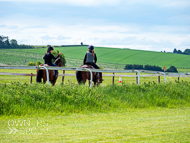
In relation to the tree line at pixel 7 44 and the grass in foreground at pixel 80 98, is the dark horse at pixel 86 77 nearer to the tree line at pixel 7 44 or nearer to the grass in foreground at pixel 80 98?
the grass in foreground at pixel 80 98

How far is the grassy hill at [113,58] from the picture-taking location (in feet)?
302

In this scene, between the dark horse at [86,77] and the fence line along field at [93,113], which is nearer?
the fence line along field at [93,113]

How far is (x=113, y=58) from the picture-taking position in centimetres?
10644

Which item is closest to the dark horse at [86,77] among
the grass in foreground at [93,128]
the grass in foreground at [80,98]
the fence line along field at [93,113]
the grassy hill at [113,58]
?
the fence line along field at [93,113]

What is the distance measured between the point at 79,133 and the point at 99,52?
4340 inches

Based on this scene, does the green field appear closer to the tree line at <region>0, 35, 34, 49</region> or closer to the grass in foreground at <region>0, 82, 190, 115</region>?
the grass in foreground at <region>0, 82, 190, 115</region>

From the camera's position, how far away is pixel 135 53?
115m

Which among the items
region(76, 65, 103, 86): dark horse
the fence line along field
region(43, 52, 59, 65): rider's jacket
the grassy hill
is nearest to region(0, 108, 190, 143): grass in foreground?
the fence line along field

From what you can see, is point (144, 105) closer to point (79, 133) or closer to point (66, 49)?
point (79, 133)

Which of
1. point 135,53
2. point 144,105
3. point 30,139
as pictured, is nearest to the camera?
point 30,139

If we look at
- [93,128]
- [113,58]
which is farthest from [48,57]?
[113,58]

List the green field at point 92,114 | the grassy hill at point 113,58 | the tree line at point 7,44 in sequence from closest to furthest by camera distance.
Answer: the green field at point 92,114 → the grassy hill at point 113,58 → the tree line at point 7,44

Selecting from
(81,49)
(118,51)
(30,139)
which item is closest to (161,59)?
(118,51)

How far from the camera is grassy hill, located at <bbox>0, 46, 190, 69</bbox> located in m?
92.1
